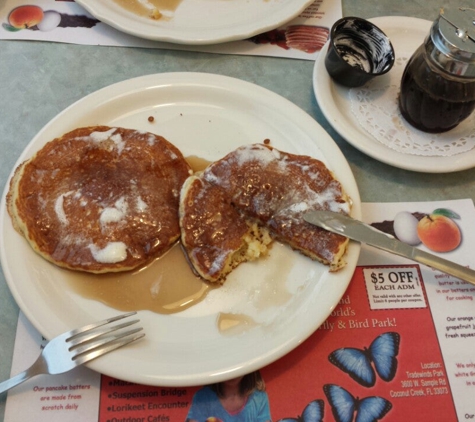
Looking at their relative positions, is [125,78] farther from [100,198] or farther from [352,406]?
[352,406]

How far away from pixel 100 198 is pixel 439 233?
3.58 ft

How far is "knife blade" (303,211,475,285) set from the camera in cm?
118

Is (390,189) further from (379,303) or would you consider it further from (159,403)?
(159,403)

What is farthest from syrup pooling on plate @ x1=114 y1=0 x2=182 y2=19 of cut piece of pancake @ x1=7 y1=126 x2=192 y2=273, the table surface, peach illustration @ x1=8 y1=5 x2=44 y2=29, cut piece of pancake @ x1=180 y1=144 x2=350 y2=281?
cut piece of pancake @ x1=180 y1=144 x2=350 y2=281

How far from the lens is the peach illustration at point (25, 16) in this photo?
5.53 ft

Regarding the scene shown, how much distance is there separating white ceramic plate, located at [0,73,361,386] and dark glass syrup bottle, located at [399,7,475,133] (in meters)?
0.36

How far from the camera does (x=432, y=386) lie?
112 centimetres

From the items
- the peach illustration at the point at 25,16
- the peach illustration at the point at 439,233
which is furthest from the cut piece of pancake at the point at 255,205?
the peach illustration at the point at 25,16

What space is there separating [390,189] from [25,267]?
1.19 metres

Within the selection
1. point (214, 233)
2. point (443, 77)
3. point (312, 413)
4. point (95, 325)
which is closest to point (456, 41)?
point (443, 77)

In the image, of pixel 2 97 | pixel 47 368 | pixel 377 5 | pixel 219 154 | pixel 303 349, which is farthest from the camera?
pixel 377 5

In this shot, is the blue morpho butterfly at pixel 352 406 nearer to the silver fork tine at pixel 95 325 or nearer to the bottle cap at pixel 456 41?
the silver fork tine at pixel 95 325

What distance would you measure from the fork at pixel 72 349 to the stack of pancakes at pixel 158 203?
18cm

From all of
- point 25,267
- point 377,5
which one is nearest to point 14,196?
point 25,267
